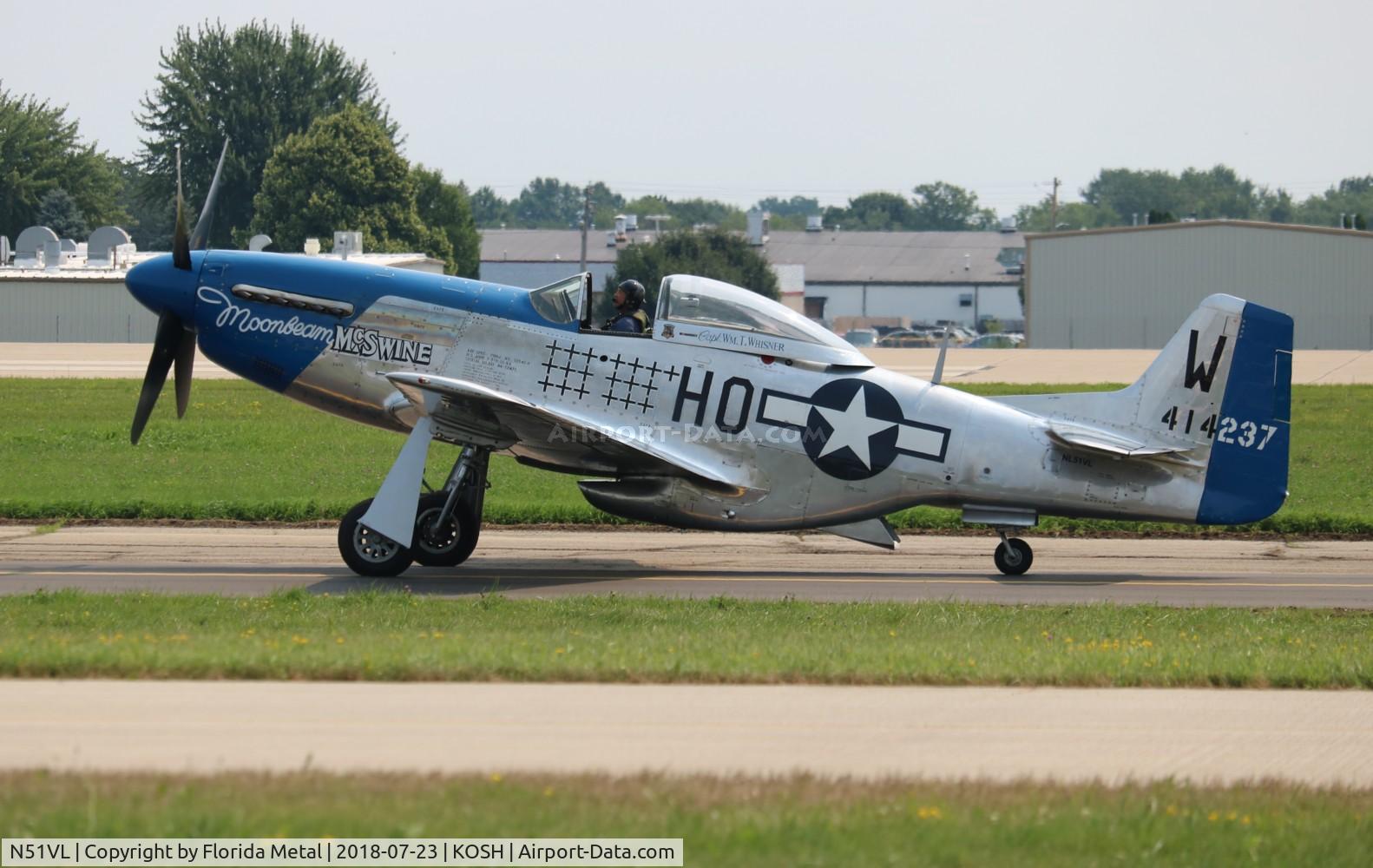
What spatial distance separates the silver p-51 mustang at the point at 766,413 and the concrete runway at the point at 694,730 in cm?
559

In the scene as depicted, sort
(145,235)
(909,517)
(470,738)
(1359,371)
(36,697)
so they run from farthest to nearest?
1. (145,235)
2. (1359,371)
3. (909,517)
4. (36,697)
5. (470,738)

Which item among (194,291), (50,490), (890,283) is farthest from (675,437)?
(890,283)

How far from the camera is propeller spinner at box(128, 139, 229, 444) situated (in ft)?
49.9

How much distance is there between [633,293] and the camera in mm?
15047

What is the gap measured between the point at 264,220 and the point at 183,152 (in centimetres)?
1506

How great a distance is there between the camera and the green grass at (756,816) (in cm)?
600

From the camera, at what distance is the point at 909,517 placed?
1980 cm

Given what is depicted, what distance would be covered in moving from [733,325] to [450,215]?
298 ft

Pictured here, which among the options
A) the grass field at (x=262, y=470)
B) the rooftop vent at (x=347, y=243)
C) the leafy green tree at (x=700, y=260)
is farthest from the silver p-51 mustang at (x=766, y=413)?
the leafy green tree at (x=700, y=260)

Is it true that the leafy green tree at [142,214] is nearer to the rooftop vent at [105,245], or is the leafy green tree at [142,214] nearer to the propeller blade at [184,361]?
the rooftop vent at [105,245]

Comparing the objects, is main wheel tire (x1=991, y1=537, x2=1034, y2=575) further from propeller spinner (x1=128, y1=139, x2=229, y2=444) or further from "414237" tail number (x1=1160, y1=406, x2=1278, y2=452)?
propeller spinner (x1=128, y1=139, x2=229, y2=444)

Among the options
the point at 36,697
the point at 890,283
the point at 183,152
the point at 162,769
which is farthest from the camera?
the point at 890,283

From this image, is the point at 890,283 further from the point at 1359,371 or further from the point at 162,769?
the point at 162,769

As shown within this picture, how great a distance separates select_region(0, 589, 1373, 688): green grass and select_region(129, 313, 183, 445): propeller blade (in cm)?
375
